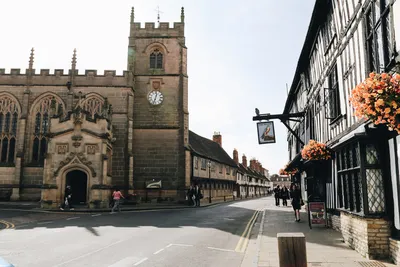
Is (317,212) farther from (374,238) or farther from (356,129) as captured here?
(356,129)

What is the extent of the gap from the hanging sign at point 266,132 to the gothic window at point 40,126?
65.4 feet

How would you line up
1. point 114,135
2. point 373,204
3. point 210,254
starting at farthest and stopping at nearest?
point 114,135 → point 210,254 → point 373,204

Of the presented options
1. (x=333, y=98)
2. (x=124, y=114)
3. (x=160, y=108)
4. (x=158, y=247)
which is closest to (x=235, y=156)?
(x=160, y=108)

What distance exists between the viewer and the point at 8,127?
98.9 feet

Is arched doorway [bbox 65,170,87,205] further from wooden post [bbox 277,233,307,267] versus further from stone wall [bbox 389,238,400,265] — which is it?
stone wall [bbox 389,238,400,265]

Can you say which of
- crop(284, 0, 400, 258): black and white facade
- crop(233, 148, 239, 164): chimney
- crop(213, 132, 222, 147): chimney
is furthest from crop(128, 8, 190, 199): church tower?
crop(233, 148, 239, 164): chimney

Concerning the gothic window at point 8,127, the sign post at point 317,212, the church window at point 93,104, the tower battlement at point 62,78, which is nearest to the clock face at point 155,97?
the tower battlement at point 62,78

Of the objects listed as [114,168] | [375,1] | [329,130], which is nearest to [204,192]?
[114,168]

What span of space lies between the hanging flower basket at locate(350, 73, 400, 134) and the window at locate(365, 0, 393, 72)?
1927mm

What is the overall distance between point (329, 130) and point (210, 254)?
7.20 metres

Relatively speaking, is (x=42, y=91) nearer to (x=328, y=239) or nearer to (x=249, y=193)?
(x=328, y=239)

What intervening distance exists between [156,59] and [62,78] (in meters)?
8.99

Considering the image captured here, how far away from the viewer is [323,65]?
13.7m

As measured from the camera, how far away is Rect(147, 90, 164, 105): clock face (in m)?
32.0
